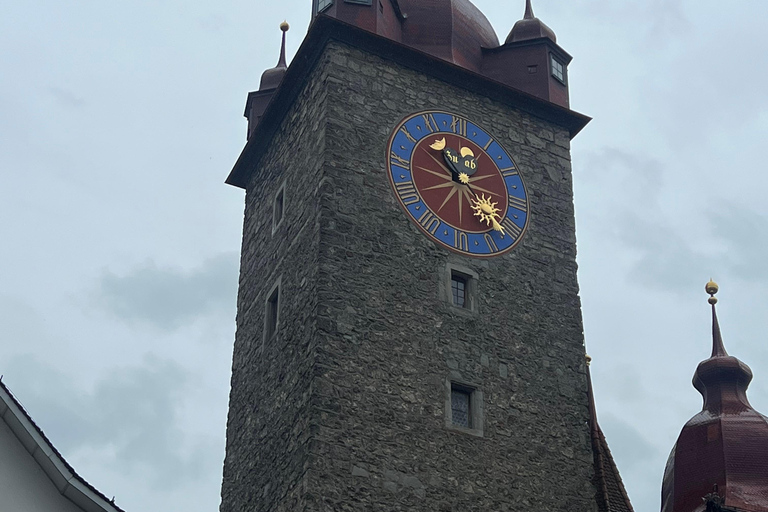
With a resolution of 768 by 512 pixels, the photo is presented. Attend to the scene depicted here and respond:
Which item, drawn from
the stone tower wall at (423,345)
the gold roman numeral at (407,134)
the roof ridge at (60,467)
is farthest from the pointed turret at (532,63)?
A: the roof ridge at (60,467)

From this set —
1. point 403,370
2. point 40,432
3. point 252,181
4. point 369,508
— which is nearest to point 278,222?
point 252,181

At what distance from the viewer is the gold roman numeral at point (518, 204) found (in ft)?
70.0

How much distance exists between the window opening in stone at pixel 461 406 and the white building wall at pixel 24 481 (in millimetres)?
7484

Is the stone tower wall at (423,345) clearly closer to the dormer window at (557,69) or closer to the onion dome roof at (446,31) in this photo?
the onion dome roof at (446,31)

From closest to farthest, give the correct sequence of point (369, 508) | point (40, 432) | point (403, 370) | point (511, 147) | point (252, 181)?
1. point (40, 432)
2. point (369, 508)
3. point (403, 370)
4. point (511, 147)
5. point (252, 181)

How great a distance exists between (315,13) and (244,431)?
7.11m

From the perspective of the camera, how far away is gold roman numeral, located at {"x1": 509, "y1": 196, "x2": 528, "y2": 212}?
70.0 feet

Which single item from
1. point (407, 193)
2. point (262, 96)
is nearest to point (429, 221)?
point (407, 193)

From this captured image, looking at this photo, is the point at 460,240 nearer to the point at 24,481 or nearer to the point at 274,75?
the point at 274,75

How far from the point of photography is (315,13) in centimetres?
2294

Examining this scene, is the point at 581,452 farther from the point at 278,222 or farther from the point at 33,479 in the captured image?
the point at 33,479

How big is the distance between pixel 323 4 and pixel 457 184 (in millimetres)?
4036

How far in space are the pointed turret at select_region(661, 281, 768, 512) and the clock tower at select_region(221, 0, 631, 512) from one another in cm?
298

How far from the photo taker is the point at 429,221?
20250mm
